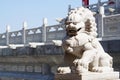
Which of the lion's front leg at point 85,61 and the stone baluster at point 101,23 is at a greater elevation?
the stone baluster at point 101,23

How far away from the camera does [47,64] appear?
10.0 metres

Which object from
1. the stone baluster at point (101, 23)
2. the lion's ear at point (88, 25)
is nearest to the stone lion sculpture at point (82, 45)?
the lion's ear at point (88, 25)

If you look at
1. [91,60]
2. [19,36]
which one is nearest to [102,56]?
[91,60]

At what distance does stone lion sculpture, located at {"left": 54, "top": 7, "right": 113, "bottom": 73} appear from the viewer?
160 inches

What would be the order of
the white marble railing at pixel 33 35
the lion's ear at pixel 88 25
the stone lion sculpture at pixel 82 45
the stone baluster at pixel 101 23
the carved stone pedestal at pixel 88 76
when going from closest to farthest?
the carved stone pedestal at pixel 88 76 < the stone lion sculpture at pixel 82 45 < the lion's ear at pixel 88 25 < the stone baluster at pixel 101 23 < the white marble railing at pixel 33 35

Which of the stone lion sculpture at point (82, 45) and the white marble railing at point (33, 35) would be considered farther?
the white marble railing at point (33, 35)

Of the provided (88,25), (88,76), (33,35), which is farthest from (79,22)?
(33,35)

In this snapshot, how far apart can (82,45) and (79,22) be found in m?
0.25

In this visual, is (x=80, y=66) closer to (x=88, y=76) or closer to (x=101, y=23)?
(x=88, y=76)

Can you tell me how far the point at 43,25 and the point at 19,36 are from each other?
2.69m

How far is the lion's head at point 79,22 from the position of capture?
4062 mm

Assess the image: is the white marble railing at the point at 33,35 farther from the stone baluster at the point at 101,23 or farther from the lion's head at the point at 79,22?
the lion's head at the point at 79,22

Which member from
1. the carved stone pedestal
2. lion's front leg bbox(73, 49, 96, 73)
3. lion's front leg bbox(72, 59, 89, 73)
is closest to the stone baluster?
the carved stone pedestal

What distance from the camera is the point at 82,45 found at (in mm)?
4129
